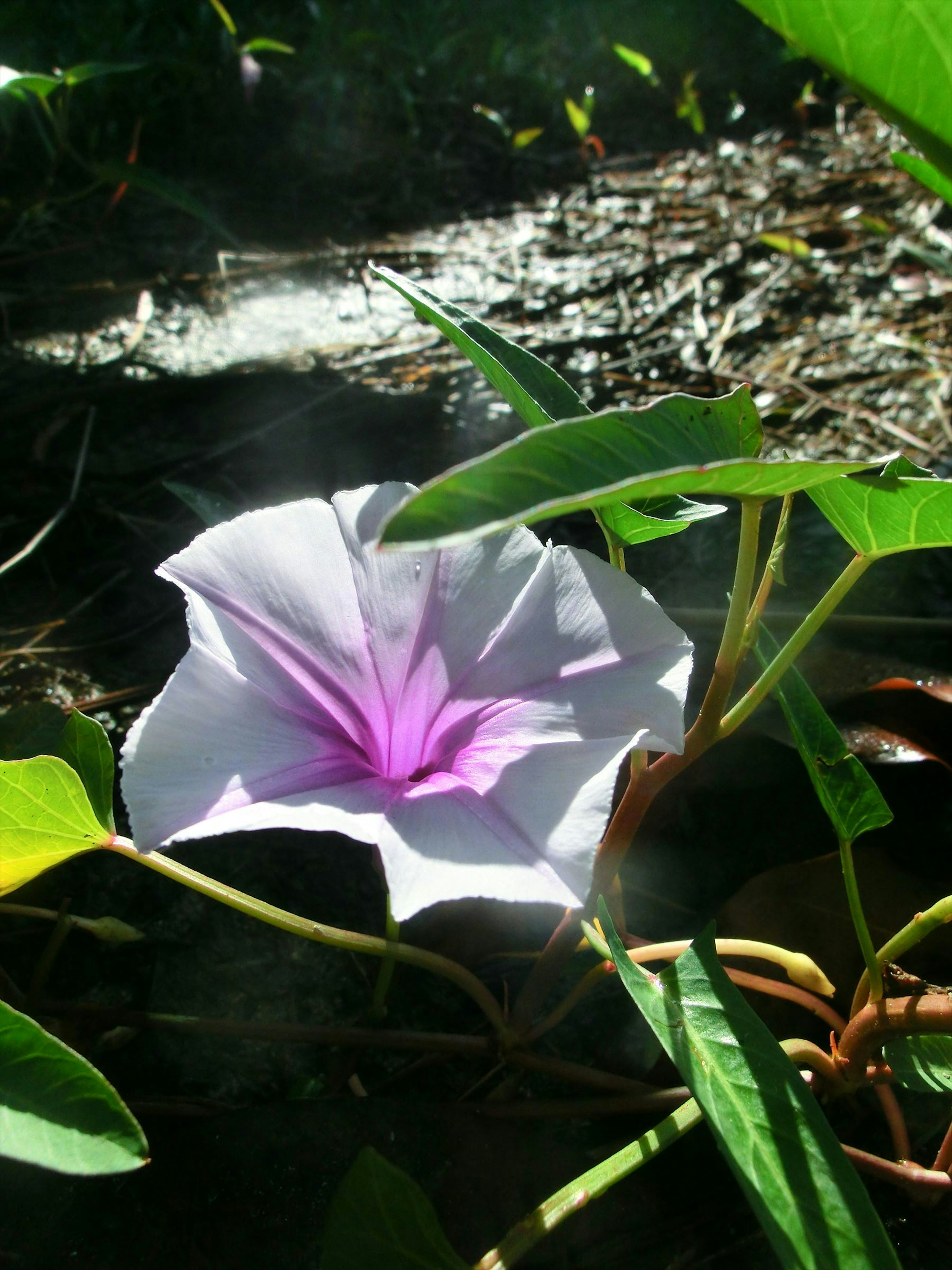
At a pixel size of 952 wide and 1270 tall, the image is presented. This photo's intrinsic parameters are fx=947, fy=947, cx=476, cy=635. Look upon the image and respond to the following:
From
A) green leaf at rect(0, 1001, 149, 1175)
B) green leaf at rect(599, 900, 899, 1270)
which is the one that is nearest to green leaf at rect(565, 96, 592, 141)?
green leaf at rect(599, 900, 899, 1270)

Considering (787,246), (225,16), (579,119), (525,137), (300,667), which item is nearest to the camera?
(300,667)

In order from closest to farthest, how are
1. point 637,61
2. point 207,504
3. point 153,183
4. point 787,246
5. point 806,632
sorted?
point 806,632 < point 207,504 < point 153,183 < point 787,246 < point 637,61

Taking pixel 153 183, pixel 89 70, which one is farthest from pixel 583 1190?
pixel 153 183

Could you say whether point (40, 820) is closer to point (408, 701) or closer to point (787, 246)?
point (408, 701)

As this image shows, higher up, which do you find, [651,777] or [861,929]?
[651,777]

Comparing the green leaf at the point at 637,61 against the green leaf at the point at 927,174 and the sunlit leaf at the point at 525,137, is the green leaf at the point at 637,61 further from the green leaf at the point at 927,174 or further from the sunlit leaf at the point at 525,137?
the green leaf at the point at 927,174

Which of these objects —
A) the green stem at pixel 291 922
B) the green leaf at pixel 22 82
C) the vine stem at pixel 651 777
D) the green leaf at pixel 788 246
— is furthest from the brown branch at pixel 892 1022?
the green leaf at pixel 788 246

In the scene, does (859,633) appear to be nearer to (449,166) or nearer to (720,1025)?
(720,1025)

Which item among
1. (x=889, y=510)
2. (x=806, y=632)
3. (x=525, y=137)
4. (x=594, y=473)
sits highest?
(x=525, y=137)
